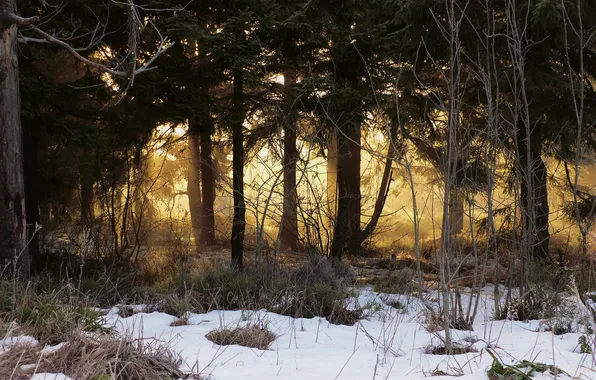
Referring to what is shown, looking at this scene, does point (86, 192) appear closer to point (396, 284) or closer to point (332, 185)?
point (332, 185)

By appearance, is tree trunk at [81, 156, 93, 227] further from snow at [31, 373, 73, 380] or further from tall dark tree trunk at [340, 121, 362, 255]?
snow at [31, 373, 73, 380]

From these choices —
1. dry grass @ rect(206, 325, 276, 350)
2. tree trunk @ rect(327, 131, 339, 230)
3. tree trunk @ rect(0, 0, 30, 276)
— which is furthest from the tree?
tree trunk @ rect(327, 131, 339, 230)

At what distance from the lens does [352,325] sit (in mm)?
5469

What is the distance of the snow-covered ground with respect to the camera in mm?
3682

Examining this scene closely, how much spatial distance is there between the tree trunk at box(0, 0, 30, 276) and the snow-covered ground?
192cm

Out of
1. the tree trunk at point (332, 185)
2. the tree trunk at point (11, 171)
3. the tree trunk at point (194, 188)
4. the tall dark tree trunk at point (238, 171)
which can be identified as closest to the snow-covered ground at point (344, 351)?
→ the tree trunk at point (11, 171)

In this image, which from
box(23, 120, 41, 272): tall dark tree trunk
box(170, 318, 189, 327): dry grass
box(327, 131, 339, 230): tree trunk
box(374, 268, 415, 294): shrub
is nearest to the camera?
box(170, 318, 189, 327): dry grass

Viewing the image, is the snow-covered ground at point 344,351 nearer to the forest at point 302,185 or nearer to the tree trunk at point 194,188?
the forest at point 302,185

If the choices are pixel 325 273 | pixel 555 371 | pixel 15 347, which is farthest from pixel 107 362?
pixel 325 273

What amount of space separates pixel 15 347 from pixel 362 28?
241 inches

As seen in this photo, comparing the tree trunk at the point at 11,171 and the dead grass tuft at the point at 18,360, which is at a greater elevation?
the tree trunk at the point at 11,171

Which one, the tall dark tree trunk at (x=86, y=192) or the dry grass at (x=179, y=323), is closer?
the dry grass at (x=179, y=323)

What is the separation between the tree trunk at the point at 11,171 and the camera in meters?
6.44

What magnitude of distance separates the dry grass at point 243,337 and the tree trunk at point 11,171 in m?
3.24
